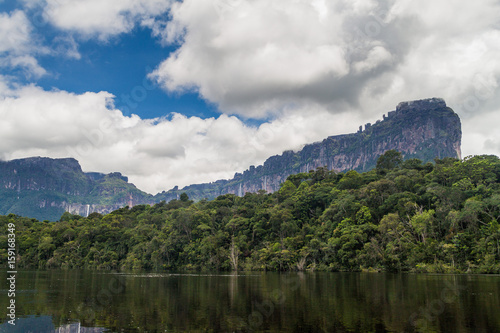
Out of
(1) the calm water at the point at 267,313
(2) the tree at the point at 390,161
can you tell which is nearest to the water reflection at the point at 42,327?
(1) the calm water at the point at 267,313

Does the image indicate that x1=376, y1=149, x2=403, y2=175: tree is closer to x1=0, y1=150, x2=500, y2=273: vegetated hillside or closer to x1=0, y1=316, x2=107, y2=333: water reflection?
x1=0, y1=150, x2=500, y2=273: vegetated hillside

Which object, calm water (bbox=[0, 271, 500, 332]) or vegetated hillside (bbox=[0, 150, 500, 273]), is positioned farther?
vegetated hillside (bbox=[0, 150, 500, 273])

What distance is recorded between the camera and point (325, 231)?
252 ft

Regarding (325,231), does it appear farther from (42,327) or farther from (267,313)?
(42,327)

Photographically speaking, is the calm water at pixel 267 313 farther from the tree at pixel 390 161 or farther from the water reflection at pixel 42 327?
the tree at pixel 390 161

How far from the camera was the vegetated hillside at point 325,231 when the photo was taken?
5719cm

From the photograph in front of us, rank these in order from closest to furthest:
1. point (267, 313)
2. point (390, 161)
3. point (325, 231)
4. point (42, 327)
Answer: point (42, 327)
point (267, 313)
point (325, 231)
point (390, 161)

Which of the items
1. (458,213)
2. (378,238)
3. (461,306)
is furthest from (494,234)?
(461,306)

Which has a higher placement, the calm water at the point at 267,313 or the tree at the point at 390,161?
the tree at the point at 390,161

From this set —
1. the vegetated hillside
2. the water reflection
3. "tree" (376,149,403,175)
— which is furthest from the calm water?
"tree" (376,149,403,175)

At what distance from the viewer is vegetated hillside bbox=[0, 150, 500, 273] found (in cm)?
5719

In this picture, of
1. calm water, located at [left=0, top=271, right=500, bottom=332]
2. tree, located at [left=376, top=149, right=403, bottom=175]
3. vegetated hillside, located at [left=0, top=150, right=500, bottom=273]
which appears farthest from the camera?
tree, located at [left=376, top=149, right=403, bottom=175]

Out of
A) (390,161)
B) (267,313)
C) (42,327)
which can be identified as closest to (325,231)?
(390,161)

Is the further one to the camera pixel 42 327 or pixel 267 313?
pixel 267 313
